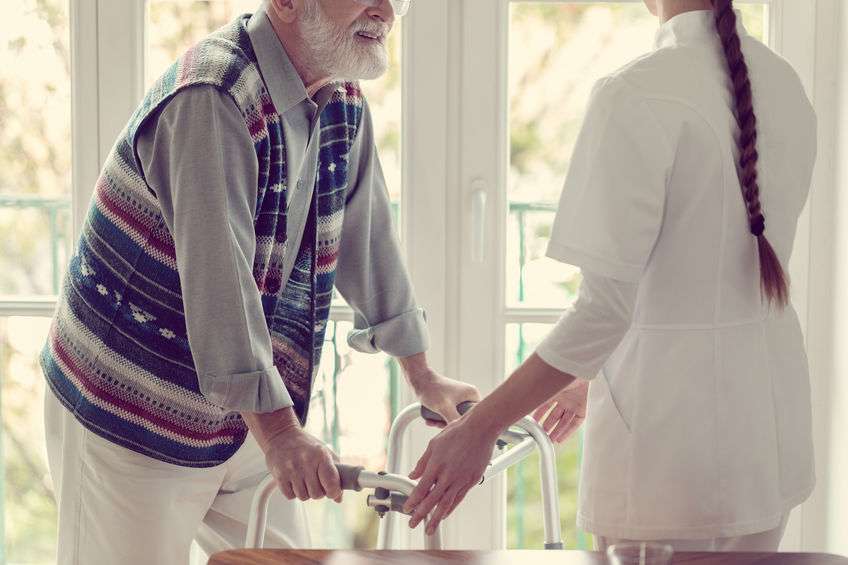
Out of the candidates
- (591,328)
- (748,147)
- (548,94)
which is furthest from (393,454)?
(548,94)

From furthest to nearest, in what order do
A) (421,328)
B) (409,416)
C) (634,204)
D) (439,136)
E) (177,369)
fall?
(439,136) < (421,328) < (409,416) < (177,369) < (634,204)

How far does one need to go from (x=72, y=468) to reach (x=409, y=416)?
55cm

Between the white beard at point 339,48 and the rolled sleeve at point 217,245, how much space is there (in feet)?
0.61

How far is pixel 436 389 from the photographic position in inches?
71.8

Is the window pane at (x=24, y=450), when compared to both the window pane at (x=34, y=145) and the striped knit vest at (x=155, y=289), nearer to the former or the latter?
the window pane at (x=34, y=145)

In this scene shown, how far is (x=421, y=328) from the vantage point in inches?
74.9

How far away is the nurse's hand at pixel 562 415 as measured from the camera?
1.80 metres

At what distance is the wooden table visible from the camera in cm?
125

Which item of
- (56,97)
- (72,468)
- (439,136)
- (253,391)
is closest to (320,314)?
(253,391)

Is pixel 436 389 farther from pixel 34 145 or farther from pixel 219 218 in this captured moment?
pixel 34 145

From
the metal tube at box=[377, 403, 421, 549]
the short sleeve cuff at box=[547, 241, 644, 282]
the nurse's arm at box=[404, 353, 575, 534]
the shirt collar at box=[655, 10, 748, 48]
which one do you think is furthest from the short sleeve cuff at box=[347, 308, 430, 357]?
the shirt collar at box=[655, 10, 748, 48]

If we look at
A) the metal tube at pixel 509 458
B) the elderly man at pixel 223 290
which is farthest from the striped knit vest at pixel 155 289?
the metal tube at pixel 509 458

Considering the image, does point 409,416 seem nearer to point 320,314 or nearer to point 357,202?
point 320,314

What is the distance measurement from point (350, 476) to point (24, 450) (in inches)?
49.5
